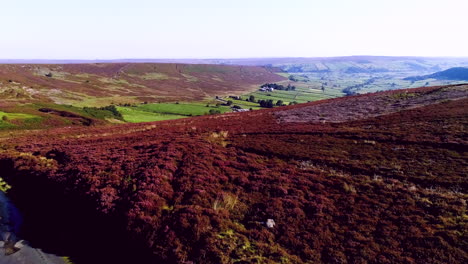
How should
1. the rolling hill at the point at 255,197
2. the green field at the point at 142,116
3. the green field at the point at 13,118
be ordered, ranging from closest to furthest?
1. the rolling hill at the point at 255,197
2. the green field at the point at 13,118
3. the green field at the point at 142,116

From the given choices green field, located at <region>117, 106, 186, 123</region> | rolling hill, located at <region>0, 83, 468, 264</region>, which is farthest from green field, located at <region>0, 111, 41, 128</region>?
rolling hill, located at <region>0, 83, 468, 264</region>

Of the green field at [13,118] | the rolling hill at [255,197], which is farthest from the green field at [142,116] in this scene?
the rolling hill at [255,197]

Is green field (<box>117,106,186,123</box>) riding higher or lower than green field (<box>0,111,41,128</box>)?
lower

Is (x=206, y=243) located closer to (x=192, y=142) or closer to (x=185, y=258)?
(x=185, y=258)

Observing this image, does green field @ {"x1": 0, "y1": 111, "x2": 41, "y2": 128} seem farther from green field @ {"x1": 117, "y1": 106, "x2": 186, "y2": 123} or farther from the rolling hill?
the rolling hill

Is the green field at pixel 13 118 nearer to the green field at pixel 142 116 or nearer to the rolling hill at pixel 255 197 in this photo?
the green field at pixel 142 116

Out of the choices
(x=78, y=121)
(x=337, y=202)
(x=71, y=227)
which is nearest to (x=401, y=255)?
(x=337, y=202)

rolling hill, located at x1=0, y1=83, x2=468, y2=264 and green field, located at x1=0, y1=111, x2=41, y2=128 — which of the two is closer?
rolling hill, located at x1=0, y1=83, x2=468, y2=264

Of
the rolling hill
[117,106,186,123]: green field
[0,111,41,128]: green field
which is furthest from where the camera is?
[117,106,186,123]: green field

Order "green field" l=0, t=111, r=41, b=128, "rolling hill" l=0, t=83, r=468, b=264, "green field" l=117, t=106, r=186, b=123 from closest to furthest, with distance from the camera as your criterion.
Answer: "rolling hill" l=0, t=83, r=468, b=264
"green field" l=0, t=111, r=41, b=128
"green field" l=117, t=106, r=186, b=123
